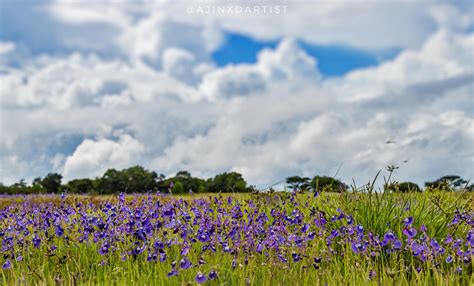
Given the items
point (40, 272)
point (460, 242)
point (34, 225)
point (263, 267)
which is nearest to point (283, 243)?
point (263, 267)

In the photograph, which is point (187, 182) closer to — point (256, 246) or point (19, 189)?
point (19, 189)

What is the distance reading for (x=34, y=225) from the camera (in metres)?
7.25

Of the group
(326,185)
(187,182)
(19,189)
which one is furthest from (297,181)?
(19,189)

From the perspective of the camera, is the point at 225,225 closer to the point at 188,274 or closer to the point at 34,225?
the point at 188,274

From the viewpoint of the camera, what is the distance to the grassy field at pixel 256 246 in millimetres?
5098

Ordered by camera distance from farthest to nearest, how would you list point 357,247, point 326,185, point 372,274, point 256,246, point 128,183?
1. point 128,183
2. point 326,185
3. point 256,246
4. point 357,247
5. point 372,274

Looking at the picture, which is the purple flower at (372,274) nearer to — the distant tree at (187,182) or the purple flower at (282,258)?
the purple flower at (282,258)

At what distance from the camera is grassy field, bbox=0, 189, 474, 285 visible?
5098 millimetres

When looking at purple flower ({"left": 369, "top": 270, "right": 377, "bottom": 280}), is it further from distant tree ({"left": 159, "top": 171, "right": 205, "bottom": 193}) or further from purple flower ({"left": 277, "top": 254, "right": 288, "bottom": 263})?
distant tree ({"left": 159, "top": 171, "right": 205, "bottom": 193})

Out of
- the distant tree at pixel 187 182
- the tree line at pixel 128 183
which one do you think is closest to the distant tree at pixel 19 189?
the tree line at pixel 128 183

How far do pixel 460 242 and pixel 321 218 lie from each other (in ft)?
5.12

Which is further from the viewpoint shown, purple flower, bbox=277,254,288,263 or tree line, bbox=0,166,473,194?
tree line, bbox=0,166,473,194

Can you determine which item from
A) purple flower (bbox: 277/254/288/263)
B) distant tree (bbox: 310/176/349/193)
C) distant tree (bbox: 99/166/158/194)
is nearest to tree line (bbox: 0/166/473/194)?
distant tree (bbox: 99/166/158/194)

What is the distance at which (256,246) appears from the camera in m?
5.65
